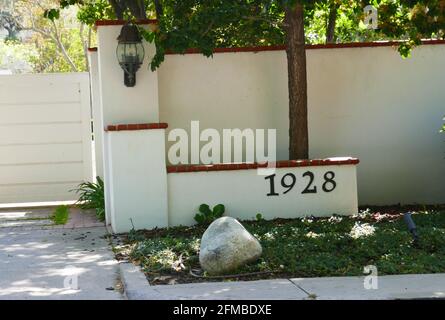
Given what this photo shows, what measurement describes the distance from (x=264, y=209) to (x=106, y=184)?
224 centimetres

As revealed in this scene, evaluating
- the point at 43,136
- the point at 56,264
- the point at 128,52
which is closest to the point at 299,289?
the point at 56,264

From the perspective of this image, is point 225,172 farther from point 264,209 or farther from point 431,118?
point 431,118

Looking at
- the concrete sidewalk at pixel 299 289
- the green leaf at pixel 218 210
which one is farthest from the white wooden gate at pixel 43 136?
A: the concrete sidewalk at pixel 299 289

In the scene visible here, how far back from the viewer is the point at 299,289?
678 centimetres

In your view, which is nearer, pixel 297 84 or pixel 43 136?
pixel 297 84

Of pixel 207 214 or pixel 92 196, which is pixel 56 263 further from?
pixel 92 196

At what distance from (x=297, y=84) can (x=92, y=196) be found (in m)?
3.68

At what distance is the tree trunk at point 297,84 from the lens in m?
10.6

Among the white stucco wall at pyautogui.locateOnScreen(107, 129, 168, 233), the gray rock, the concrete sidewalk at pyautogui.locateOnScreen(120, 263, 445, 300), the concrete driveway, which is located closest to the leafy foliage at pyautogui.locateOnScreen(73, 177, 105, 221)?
the concrete driveway

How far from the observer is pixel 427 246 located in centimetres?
820

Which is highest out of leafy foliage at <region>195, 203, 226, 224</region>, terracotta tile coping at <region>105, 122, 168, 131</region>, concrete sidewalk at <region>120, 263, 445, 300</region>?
terracotta tile coping at <region>105, 122, 168, 131</region>

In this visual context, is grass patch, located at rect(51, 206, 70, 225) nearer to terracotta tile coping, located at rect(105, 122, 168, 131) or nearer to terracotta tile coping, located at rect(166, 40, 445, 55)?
terracotta tile coping, located at rect(105, 122, 168, 131)

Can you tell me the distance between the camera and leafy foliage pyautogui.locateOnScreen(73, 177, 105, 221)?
11.5 metres

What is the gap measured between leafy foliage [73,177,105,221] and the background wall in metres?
1.68
